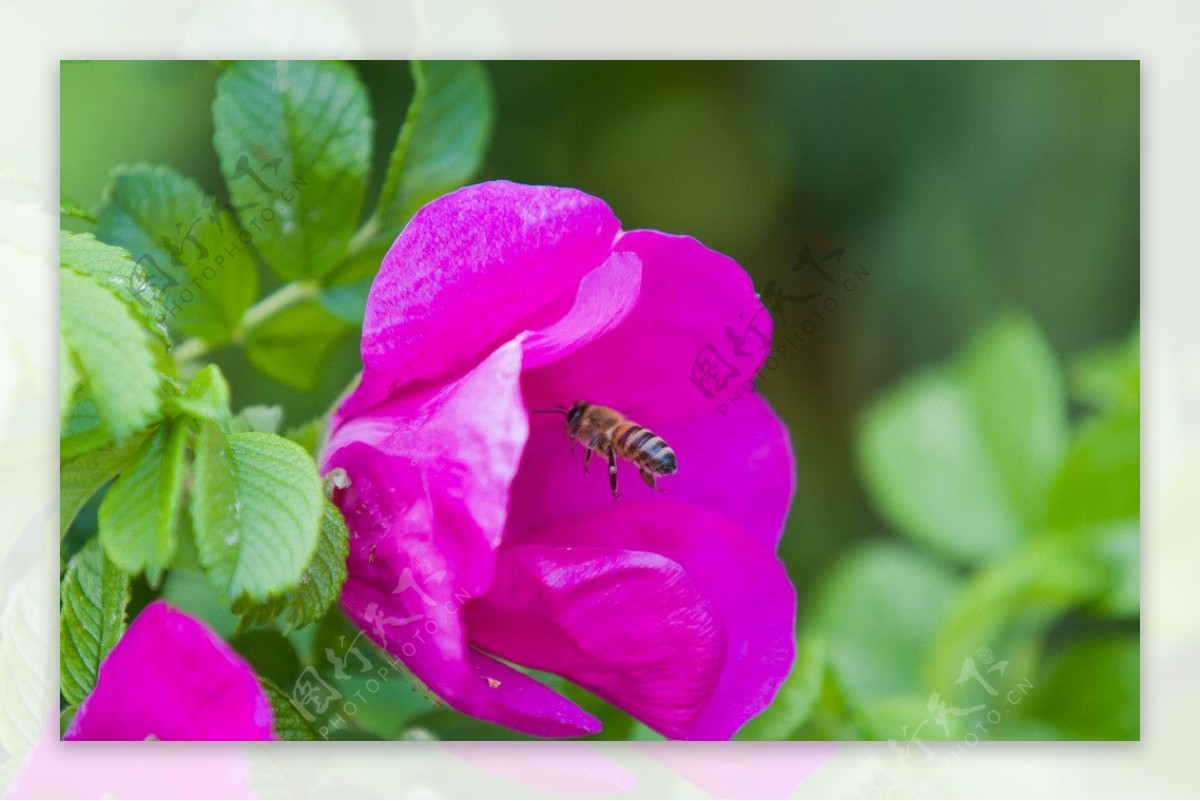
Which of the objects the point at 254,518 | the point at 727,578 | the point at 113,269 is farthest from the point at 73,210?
the point at 727,578

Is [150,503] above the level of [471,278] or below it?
below

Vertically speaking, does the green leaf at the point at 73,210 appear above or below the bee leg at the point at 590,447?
above

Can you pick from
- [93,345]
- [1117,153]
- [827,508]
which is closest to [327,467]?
[93,345]

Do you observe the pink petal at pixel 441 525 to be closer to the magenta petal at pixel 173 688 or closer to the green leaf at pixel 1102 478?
the magenta petal at pixel 173 688

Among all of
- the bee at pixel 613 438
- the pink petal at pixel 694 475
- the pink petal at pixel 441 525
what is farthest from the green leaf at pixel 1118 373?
the pink petal at pixel 441 525

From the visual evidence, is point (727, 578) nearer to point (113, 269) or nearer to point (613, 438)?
point (613, 438)

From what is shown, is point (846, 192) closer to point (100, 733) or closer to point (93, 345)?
point (93, 345)
